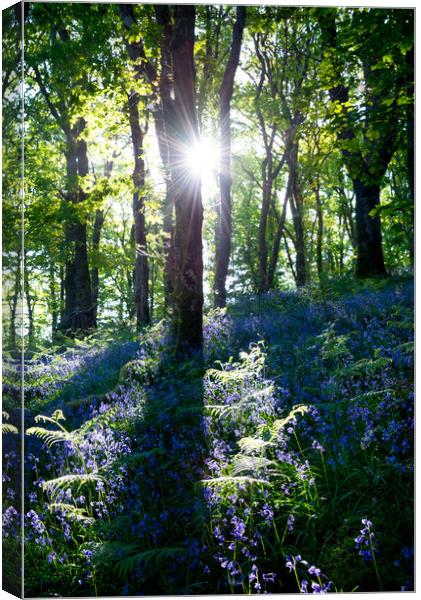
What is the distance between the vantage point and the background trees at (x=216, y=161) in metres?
4.35

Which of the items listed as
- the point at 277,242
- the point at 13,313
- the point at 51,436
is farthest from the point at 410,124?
the point at 51,436

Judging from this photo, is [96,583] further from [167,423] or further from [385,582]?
[385,582]

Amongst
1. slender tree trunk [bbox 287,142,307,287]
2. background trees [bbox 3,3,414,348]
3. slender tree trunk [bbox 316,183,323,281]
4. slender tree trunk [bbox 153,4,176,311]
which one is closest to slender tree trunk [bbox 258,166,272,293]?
background trees [bbox 3,3,414,348]

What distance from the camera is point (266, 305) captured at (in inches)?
183

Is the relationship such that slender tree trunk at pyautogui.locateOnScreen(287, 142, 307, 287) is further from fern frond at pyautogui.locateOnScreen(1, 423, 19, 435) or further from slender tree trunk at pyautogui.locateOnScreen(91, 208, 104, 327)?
fern frond at pyautogui.locateOnScreen(1, 423, 19, 435)

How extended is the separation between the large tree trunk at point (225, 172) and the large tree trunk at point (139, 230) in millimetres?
779

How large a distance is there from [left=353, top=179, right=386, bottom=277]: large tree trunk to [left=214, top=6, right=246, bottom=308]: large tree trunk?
48.3 inches

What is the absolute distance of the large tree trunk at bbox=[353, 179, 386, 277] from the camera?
14.6ft

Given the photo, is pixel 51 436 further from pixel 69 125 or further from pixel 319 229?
A: pixel 319 229

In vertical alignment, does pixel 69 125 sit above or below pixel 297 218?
above

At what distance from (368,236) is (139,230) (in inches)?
100

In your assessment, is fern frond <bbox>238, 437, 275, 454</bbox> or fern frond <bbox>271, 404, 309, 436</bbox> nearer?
fern frond <bbox>238, 437, 275, 454</bbox>

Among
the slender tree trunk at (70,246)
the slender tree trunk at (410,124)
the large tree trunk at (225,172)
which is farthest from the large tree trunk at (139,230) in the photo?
the slender tree trunk at (410,124)

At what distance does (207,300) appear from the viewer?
488cm
